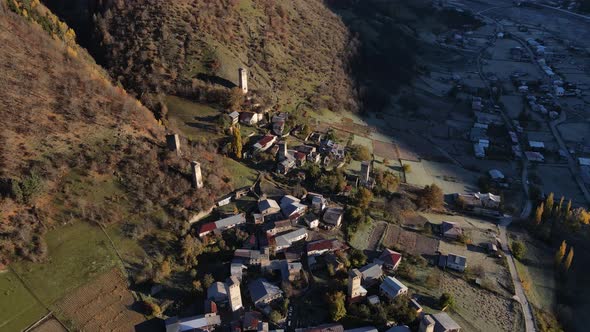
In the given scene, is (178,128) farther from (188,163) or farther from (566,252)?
(566,252)

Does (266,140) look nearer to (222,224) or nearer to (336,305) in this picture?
(222,224)

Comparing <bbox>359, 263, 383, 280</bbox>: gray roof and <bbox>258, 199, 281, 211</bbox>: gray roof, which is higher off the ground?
<bbox>258, 199, 281, 211</bbox>: gray roof

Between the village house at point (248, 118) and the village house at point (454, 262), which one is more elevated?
the village house at point (248, 118)

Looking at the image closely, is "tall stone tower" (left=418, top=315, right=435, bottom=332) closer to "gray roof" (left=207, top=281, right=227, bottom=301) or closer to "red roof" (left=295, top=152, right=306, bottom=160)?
"gray roof" (left=207, top=281, right=227, bottom=301)

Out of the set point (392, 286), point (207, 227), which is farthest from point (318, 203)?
point (392, 286)

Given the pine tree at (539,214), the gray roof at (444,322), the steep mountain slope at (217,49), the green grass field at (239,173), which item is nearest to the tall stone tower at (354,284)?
the gray roof at (444,322)

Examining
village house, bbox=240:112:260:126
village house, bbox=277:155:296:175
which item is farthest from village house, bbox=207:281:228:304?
village house, bbox=240:112:260:126

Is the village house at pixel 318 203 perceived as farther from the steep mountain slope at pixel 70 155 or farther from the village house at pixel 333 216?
the steep mountain slope at pixel 70 155
